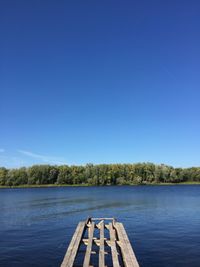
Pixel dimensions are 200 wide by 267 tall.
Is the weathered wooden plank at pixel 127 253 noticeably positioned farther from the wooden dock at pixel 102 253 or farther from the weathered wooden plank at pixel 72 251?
the weathered wooden plank at pixel 72 251

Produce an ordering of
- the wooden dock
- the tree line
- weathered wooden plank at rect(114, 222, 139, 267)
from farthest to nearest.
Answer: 1. the tree line
2. the wooden dock
3. weathered wooden plank at rect(114, 222, 139, 267)

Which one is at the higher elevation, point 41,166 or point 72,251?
point 41,166

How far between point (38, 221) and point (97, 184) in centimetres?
14370

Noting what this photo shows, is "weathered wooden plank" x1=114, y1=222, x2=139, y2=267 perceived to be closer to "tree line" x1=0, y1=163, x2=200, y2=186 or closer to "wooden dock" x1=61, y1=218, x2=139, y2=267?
"wooden dock" x1=61, y1=218, x2=139, y2=267

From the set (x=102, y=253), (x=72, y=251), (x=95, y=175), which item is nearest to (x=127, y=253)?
(x=102, y=253)

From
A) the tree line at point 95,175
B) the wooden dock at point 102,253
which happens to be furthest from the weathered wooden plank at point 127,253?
the tree line at point 95,175

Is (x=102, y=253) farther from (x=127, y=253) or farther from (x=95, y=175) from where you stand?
(x=95, y=175)

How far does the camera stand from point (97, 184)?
18288 cm

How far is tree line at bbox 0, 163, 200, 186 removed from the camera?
592ft

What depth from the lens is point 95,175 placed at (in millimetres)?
185250

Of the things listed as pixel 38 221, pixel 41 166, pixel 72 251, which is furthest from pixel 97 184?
pixel 72 251

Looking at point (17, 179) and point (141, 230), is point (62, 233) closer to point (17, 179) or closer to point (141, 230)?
point (141, 230)

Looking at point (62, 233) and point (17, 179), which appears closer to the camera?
point (62, 233)

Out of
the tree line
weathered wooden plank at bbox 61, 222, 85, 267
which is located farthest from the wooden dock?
the tree line
